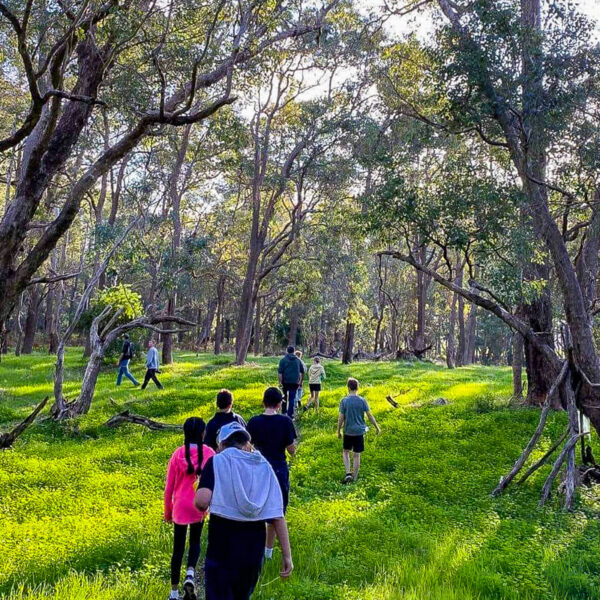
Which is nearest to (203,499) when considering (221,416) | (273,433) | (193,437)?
(193,437)

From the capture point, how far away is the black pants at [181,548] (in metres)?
5.95

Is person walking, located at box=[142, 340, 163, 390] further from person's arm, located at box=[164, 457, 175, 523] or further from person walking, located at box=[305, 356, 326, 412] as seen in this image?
person's arm, located at box=[164, 457, 175, 523]

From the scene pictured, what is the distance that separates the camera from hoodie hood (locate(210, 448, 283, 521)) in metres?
4.14

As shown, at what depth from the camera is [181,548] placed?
6.01m

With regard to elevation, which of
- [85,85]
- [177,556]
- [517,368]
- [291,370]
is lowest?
[177,556]

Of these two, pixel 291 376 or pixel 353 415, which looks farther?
pixel 291 376

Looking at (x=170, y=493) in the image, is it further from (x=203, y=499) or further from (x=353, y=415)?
(x=353, y=415)

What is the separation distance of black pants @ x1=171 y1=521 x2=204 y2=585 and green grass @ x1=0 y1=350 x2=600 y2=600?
25cm

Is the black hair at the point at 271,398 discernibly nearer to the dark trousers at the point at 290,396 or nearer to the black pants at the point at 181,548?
the black pants at the point at 181,548

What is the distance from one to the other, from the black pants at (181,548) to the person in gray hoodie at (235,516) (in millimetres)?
1893

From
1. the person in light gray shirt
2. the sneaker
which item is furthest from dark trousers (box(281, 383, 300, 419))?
the sneaker

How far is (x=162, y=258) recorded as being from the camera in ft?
73.4

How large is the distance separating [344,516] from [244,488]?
16.4ft

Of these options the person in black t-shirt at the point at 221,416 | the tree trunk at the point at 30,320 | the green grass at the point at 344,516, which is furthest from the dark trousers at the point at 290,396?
the tree trunk at the point at 30,320
